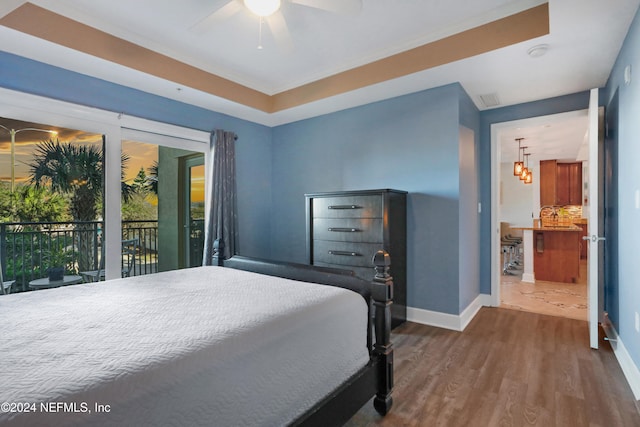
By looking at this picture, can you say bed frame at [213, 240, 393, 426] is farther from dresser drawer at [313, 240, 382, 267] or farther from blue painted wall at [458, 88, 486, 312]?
blue painted wall at [458, 88, 486, 312]

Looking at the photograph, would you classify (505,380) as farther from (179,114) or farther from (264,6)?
(179,114)

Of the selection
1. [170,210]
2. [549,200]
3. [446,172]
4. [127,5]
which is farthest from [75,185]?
[549,200]

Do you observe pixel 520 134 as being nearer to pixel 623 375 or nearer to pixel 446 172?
pixel 446 172

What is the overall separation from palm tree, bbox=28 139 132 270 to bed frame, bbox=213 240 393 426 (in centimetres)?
200

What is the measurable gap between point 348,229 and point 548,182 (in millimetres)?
6477

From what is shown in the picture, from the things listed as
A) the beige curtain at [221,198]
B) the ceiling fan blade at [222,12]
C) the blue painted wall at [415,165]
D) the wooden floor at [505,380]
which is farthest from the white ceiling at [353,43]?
the wooden floor at [505,380]

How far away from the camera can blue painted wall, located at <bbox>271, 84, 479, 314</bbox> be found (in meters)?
3.06

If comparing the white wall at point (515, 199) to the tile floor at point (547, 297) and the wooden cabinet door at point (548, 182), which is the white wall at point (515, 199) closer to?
the wooden cabinet door at point (548, 182)

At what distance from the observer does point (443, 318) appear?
3090mm

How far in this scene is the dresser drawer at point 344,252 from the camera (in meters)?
3.05

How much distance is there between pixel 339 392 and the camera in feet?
4.66

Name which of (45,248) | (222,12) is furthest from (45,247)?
(222,12)

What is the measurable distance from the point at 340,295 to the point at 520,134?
4876 millimetres

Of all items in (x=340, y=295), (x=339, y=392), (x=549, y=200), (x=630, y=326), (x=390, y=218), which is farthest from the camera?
(x=549, y=200)
